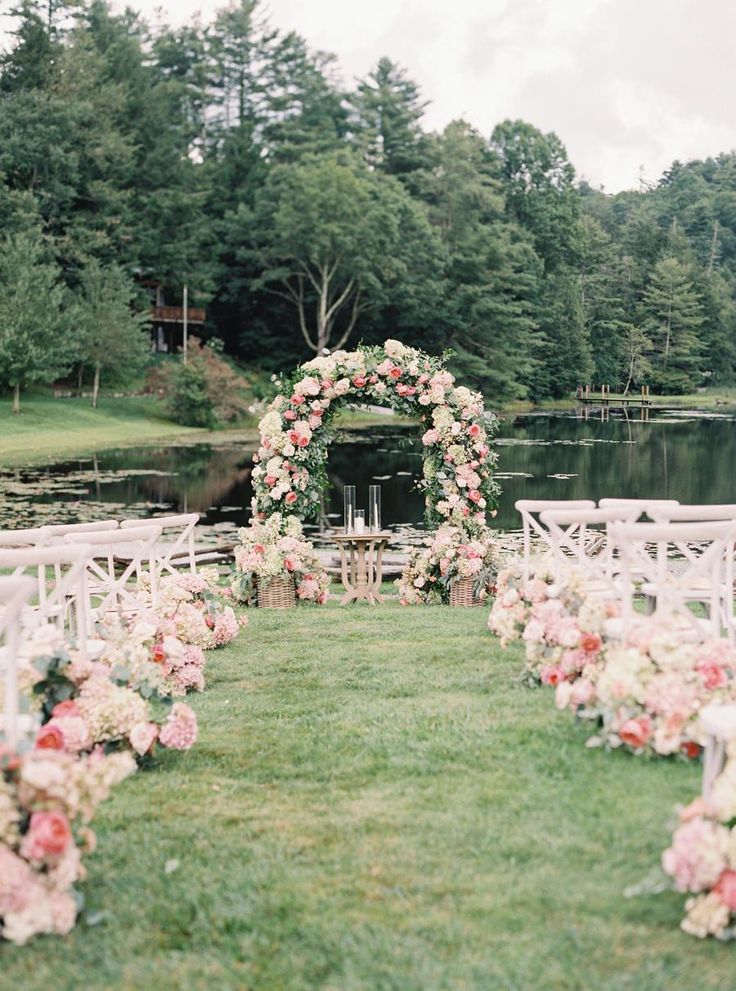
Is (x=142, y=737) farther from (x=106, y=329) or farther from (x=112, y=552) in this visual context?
(x=106, y=329)

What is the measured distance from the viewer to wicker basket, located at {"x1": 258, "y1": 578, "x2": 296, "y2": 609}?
11219 millimetres

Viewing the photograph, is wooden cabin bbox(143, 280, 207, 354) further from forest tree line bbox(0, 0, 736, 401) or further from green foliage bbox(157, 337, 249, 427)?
green foliage bbox(157, 337, 249, 427)

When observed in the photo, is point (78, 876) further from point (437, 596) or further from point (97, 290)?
point (97, 290)

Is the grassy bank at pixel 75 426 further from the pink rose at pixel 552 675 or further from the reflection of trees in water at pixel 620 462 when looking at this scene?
the pink rose at pixel 552 675

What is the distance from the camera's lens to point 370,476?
98.4 ft

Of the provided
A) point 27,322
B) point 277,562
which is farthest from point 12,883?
point 27,322

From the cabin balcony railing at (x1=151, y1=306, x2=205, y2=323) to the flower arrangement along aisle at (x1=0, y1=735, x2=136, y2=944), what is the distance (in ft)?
180

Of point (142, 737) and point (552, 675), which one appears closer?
point (142, 737)

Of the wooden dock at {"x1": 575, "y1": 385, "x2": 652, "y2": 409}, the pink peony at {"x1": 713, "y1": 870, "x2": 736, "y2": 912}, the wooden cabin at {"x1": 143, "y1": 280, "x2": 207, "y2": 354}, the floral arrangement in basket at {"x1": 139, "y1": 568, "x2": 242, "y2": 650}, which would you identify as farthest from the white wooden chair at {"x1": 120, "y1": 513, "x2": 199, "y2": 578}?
the wooden dock at {"x1": 575, "y1": 385, "x2": 652, "y2": 409}

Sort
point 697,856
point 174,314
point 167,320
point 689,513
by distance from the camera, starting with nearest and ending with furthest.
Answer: point 697,856
point 689,513
point 167,320
point 174,314

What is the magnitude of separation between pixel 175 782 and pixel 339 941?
183 centimetres

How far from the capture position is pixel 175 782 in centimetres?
524

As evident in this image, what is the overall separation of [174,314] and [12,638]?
55191mm

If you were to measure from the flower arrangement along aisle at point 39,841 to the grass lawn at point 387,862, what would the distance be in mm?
94
